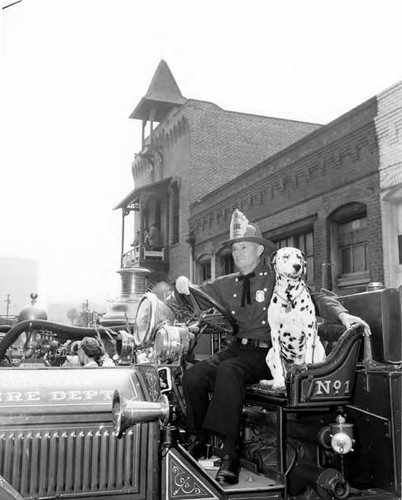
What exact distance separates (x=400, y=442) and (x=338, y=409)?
306 mm

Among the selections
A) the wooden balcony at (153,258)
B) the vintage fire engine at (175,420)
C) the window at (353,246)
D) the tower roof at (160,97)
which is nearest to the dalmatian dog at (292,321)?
the vintage fire engine at (175,420)

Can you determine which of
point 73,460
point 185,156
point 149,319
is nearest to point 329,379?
point 149,319

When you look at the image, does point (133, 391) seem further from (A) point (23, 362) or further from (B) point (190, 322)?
(A) point (23, 362)

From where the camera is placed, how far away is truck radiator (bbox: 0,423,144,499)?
179 centimetres

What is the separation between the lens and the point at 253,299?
2861 millimetres

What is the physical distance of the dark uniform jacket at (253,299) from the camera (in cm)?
281

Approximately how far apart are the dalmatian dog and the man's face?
1.00ft

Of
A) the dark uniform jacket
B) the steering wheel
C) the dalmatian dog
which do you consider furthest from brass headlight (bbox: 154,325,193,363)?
the dark uniform jacket

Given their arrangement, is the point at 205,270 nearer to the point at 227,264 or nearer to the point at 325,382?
the point at 227,264

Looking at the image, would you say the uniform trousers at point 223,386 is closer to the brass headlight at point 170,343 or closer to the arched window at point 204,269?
the brass headlight at point 170,343

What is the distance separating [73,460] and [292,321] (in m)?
1.19

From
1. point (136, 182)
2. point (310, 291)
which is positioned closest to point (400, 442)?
point (310, 291)

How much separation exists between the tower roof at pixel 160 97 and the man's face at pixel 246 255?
17.4 m

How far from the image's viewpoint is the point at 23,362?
503cm
